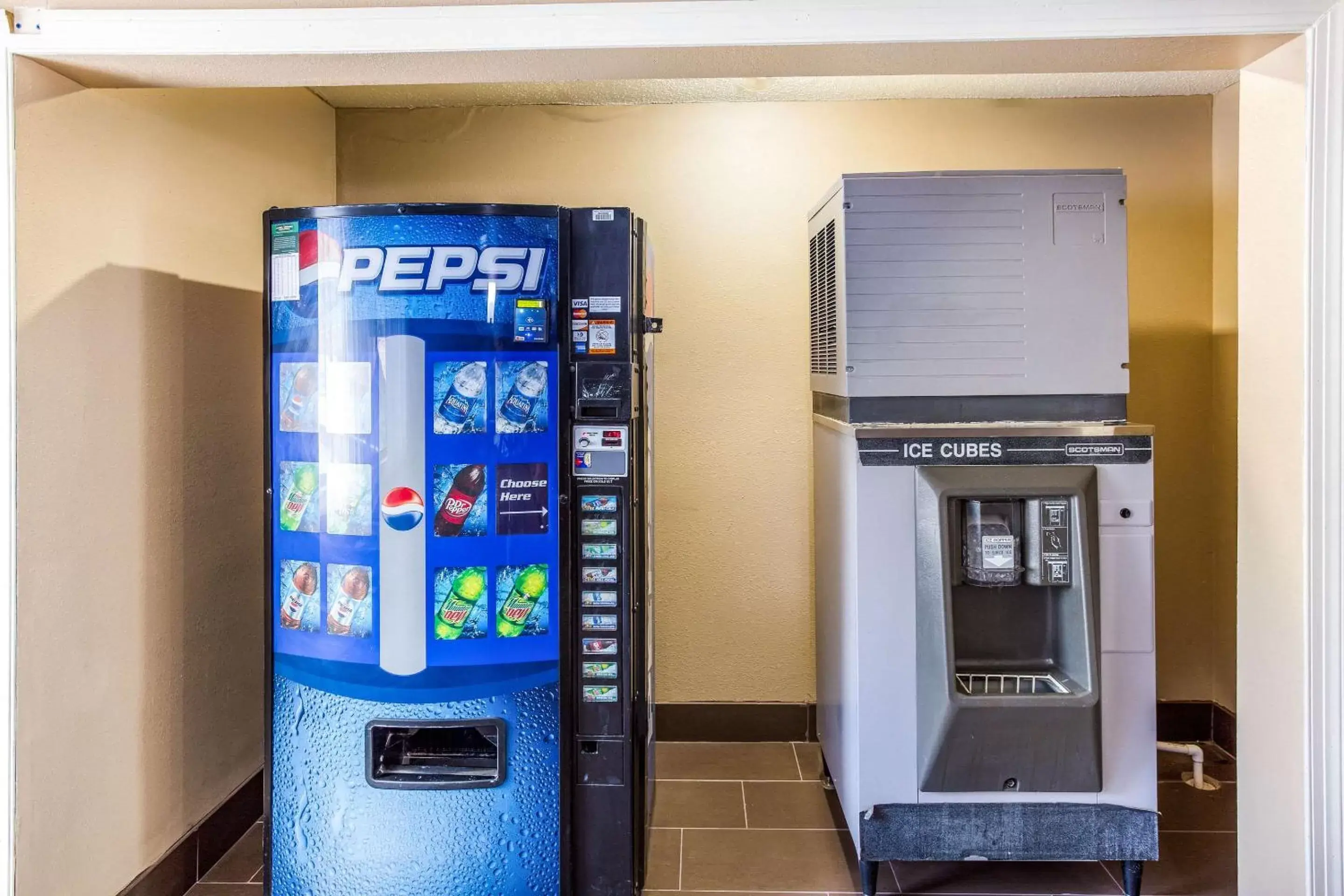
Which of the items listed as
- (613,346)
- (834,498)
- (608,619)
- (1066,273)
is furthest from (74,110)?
(1066,273)

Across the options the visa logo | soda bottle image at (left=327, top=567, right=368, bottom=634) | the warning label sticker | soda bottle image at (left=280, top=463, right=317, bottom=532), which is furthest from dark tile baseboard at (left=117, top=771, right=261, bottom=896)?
the warning label sticker

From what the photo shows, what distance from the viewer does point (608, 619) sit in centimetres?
234

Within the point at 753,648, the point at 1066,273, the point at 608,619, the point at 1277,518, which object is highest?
the point at 1066,273

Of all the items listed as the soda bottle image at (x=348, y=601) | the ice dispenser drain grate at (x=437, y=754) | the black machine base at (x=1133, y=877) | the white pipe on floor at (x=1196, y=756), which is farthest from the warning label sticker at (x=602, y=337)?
the white pipe on floor at (x=1196, y=756)

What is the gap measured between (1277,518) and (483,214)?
1.72 metres

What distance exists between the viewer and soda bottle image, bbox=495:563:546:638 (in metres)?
2.27

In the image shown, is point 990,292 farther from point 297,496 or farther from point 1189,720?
A: point 1189,720

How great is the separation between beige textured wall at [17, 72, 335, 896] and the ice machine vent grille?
165cm

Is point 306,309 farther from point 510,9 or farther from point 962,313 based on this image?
point 962,313

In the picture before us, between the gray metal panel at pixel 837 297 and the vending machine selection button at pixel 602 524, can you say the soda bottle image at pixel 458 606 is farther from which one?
the gray metal panel at pixel 837 297

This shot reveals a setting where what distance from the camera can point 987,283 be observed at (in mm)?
2395

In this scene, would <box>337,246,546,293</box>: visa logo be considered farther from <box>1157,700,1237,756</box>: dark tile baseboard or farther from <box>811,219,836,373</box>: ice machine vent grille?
<box>1157,700,1237,756</box>: dark tile baseboard

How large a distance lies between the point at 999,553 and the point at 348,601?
1.48m

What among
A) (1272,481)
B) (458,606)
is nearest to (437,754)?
(458,606)
